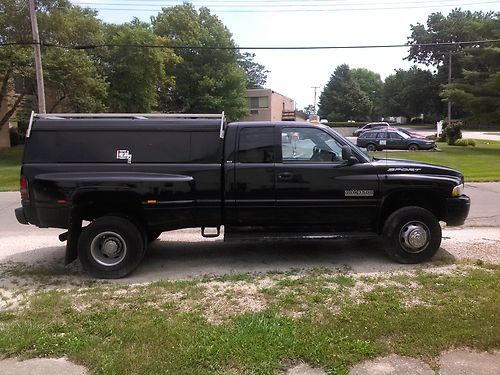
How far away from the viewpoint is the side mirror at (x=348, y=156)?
604cm

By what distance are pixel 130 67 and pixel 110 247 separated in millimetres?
30877

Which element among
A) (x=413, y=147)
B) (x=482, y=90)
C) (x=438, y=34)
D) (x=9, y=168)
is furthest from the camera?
(x=438, y=34)

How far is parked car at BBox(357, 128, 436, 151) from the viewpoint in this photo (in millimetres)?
32188

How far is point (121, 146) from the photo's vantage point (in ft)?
19.3

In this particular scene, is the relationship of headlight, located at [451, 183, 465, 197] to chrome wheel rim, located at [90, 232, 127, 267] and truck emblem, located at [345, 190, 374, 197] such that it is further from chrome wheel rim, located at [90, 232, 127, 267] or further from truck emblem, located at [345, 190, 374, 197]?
chrome wheel rim, located at [90, 232, 127, 267]

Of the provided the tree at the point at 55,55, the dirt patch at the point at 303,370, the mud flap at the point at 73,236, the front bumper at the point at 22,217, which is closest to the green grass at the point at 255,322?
the dirt patch at the point at 303,370

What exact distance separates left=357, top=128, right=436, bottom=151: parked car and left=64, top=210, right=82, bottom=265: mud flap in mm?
28937

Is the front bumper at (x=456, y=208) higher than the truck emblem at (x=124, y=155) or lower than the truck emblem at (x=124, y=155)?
lower

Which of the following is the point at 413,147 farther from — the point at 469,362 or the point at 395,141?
the point at 469,362

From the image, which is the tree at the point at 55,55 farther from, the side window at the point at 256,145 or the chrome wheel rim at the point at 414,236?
the chrome wheel rim at the point at 414,236

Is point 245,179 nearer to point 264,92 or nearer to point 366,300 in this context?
point 366,300

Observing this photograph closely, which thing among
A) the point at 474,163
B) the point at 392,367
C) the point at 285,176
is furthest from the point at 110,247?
the point at 474,163

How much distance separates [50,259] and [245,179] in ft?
9.96

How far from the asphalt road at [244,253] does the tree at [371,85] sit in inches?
3939
